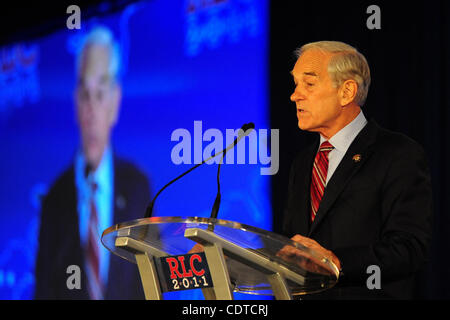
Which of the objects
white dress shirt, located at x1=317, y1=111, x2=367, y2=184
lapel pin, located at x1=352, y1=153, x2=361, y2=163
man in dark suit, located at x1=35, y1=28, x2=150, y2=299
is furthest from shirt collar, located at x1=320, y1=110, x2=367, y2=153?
man in dark suit, located at x1=35, y1=28, x2=150, y2=299

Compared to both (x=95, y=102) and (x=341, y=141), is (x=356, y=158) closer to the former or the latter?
(x=341, y=141)

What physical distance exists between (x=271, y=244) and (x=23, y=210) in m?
3.54

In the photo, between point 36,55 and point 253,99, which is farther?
point 36,55

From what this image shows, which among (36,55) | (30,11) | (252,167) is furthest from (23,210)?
(252,167)

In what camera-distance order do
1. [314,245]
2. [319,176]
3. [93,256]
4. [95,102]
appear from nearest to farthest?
[314,245] → [319,176] → [93,256] → [95,102]

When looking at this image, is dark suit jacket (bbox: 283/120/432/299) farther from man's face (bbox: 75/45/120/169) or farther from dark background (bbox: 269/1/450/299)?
Answer: man's face (bbox: 75/45/120/169)

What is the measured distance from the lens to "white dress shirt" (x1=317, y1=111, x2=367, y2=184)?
225 centimetres

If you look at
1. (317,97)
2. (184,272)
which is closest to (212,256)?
(184,272)

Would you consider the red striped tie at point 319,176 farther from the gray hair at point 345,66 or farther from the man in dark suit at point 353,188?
the gray hair at point 345,66

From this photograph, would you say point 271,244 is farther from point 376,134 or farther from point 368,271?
point 376,134

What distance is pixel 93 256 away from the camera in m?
4.23

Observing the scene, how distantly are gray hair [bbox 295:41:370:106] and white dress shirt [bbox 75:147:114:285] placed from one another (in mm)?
2225

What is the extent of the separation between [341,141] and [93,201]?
2417 millimetres
